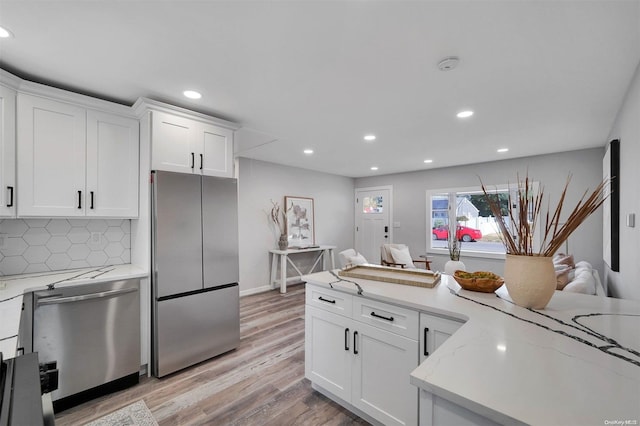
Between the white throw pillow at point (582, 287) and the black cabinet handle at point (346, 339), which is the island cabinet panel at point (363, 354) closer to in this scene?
the black cabinet handle at point (346, 339)

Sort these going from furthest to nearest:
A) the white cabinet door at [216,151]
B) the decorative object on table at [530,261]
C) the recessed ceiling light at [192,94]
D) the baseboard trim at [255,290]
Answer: the baseboard trim at [255,290] < the white cabinet door at [216,151] < the recessed ceiling light at [192,94] < the decorative object on table at [530,261]

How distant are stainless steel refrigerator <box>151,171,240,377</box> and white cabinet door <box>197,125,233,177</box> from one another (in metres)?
0.14

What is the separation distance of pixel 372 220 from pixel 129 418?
559cm

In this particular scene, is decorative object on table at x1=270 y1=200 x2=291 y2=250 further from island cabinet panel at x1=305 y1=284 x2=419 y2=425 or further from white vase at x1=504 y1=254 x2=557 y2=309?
white vase at x1=504 y1=254 x2=557 y2=309

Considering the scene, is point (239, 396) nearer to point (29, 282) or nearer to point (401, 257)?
point (29, 282)

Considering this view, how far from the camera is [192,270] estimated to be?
98.6 inches

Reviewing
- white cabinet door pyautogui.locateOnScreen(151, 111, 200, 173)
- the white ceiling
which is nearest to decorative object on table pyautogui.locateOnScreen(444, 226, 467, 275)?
the white ceiling

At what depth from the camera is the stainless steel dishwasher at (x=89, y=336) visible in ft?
6.31

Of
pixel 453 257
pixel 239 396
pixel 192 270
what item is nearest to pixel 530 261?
pixel 239 396

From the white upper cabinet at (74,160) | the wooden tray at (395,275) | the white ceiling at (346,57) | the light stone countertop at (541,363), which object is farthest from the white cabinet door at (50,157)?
the light stone countertop at (541,363)

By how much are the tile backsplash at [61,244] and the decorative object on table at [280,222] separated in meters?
2.67

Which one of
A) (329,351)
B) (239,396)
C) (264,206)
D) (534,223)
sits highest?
(264,206)

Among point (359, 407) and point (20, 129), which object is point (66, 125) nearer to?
point (20, 129)

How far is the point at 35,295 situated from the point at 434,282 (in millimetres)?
→ 2671
